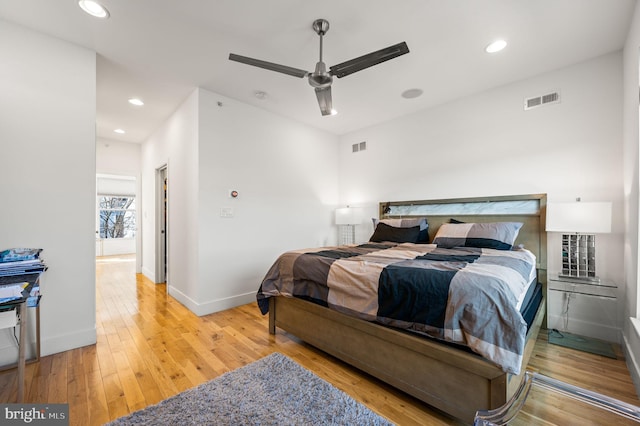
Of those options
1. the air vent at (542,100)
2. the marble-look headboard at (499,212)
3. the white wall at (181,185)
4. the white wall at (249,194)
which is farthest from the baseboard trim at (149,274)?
the air vent at (542,100)

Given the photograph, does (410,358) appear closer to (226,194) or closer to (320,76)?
(320,76)

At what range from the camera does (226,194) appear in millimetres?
3451

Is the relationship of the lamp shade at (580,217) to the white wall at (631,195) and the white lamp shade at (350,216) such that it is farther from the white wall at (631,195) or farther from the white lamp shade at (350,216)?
the white lamp shade at (350,216)

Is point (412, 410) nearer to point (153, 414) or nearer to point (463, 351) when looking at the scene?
point (463, 351)

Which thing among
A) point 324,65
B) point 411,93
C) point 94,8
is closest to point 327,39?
point 324,65

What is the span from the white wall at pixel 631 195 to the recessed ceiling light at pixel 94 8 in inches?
159

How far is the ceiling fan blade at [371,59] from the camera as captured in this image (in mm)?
1794

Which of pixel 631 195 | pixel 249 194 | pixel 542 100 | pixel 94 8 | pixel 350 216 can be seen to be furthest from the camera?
pixel 350 216

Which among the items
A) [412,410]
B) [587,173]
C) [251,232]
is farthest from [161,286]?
[587,173]

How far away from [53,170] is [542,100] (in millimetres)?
4927

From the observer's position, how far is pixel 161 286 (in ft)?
14.7

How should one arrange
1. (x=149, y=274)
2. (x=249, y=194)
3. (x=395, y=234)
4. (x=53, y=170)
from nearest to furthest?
(x=53, y=170) < (x=395, y=234) < (x=249, y=194) < (x=149, y=274)

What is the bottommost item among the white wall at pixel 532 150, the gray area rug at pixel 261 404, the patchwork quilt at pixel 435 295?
the gray area rug at pixel 261 404

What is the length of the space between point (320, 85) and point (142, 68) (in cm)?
208
